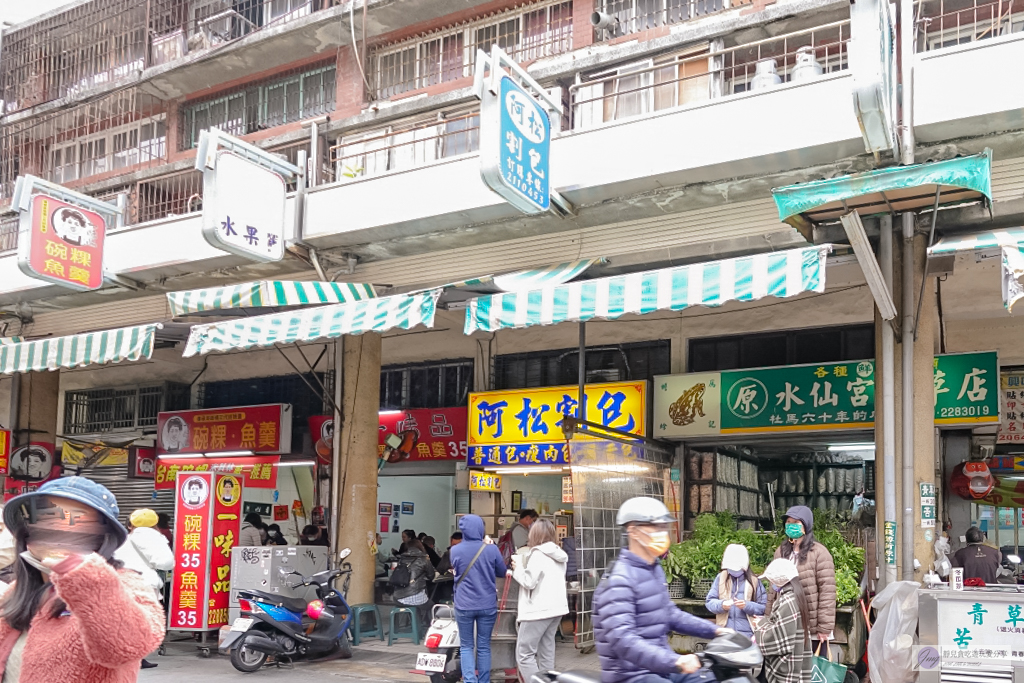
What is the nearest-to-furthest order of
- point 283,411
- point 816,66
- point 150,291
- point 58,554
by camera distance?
point 58,554 → point 816,66 → point 150,291 → point 283,411

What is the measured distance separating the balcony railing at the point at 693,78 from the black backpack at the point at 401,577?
246 inches

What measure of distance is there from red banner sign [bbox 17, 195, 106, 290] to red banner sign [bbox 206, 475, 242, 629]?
3907 millimetres

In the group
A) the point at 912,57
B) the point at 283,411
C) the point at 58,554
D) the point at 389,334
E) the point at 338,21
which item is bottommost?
the point at 58,554

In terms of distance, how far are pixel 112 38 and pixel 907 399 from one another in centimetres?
1682

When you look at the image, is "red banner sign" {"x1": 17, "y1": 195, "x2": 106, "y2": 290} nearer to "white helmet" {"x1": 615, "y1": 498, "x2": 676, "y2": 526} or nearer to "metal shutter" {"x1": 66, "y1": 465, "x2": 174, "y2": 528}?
"metal shutter" {"x1": 66, "y1": 465, "x2": 174, "y2": 528}

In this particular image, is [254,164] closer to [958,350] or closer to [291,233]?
[291,233]

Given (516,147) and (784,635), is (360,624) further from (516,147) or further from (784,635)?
(784,635)

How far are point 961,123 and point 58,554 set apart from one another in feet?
27.5

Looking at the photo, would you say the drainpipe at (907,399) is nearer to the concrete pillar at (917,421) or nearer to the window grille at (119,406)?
the concrete pillar at (917,421)

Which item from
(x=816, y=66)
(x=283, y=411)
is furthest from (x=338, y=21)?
(x=816, y=66)

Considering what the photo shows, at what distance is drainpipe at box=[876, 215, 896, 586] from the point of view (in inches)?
348

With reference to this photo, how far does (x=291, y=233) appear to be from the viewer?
1251 centimetres

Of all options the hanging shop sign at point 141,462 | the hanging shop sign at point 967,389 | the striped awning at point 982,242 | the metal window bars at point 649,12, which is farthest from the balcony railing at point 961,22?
the hanging shop sign at point 141,462

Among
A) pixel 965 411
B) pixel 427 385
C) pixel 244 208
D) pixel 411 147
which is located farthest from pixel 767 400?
pixel 244 208
